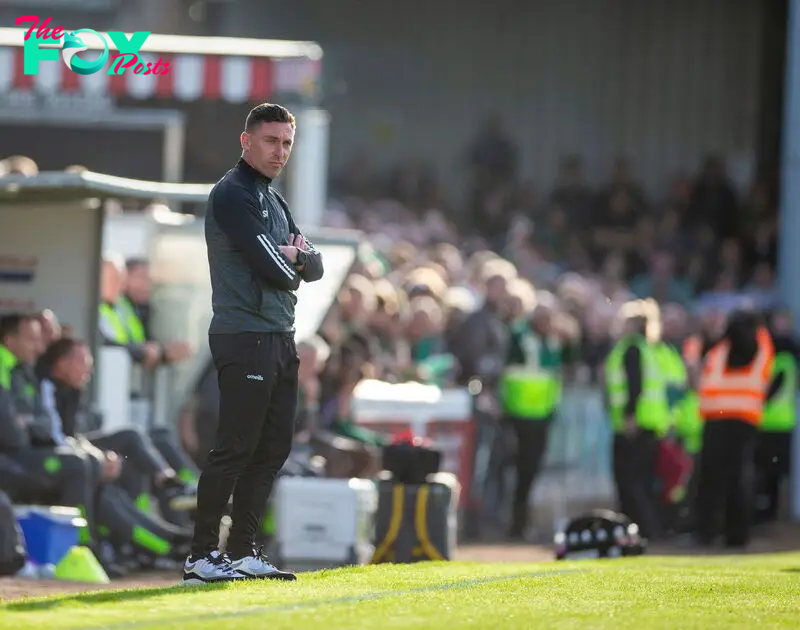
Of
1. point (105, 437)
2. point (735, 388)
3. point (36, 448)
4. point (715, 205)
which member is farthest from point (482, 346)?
point (715, 205)

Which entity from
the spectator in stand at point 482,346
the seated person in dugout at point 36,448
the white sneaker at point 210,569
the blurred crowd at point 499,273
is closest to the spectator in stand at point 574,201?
the blurred crowd at point 499,273

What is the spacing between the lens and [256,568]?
897 centimetres

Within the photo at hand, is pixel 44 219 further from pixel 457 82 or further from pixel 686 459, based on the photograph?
pixel 457 82

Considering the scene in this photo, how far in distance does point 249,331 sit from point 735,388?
8.49 metres

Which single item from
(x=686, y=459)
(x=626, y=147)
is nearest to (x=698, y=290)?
(x=626, y=147)

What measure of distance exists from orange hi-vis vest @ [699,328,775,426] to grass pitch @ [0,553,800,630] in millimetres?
6372

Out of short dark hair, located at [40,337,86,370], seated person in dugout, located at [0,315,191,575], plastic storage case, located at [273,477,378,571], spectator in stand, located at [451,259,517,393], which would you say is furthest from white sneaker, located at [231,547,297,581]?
spectator in stand, located at [451,259,517,393]

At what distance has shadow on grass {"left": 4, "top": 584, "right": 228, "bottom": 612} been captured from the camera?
26.8 feet

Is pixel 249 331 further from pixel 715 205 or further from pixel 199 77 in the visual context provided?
pixel 715 205

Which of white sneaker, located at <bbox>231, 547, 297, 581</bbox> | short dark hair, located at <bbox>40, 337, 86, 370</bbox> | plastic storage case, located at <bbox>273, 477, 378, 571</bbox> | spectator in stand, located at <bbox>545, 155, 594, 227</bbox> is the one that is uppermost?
spectator in stand, located at <bbox>545, 155, 594, 227</bbox>

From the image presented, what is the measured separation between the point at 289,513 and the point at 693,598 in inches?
205

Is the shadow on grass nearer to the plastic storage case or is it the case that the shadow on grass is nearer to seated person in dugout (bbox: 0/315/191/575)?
seated person in dugout (bbox: 0/315/191/575)

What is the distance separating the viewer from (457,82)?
107ft

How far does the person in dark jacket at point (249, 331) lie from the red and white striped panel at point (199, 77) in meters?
10.3
